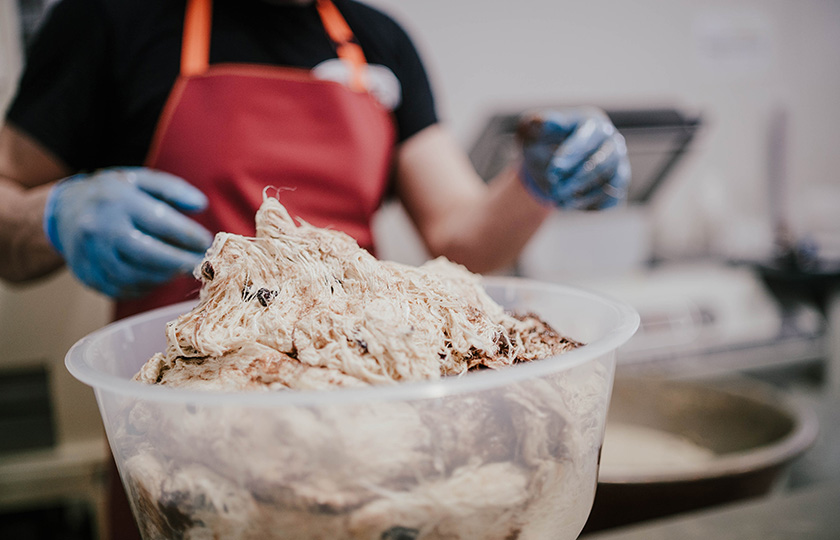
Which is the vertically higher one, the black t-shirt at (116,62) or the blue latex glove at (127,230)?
the black t-shirt at (116,62)

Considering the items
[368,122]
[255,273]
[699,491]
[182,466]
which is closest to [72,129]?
[368,122]

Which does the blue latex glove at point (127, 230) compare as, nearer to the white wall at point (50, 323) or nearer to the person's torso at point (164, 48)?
the person's torso at point (164, 48)

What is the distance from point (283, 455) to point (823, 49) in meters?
3.79

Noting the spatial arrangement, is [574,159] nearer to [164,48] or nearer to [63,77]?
[164,48]

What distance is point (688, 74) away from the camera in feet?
8.79

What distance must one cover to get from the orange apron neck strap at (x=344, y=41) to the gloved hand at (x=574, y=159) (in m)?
0.38

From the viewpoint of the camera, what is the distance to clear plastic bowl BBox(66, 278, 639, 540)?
0.98ft

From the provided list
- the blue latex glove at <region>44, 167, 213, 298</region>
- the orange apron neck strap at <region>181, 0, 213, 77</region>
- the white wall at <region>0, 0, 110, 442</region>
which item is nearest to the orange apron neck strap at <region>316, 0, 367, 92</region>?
the orange apron neck strap at <region>181, 0, 213, 77</region>

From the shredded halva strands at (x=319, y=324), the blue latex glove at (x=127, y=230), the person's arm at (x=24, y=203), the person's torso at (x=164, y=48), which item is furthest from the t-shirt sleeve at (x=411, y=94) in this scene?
the shredded halva strands at (x=319, y=324)

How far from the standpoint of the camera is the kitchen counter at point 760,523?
2.10ft

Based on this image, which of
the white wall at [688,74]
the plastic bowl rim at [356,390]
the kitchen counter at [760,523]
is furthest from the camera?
the white wall at [688,74]

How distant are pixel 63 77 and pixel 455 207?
0.79m

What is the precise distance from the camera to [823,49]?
9.68 feet

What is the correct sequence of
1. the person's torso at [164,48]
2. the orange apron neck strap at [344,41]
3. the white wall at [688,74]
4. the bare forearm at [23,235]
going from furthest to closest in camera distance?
the white wall at [688,74]
the orange apron neck strap at [344,41]
the person's torso at [164,48]
the bare forearm at [23,235]
